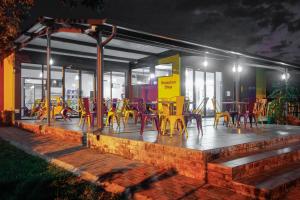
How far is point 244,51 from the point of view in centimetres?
1125

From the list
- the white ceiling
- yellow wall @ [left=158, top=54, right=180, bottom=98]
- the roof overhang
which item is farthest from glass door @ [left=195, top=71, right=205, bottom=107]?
the white ceiling

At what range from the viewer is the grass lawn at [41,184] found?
3910 mm

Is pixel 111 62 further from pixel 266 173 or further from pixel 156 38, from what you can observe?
pixel 266 173

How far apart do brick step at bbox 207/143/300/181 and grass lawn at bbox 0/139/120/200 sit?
55.9 inches

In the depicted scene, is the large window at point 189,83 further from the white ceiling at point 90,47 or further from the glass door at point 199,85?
the white ceiling at point 90,47

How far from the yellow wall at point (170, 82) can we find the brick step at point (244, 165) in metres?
6.68

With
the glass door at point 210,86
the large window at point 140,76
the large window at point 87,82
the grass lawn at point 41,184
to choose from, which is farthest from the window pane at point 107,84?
the grass lawn at point 41,184

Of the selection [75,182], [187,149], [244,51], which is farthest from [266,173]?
[244,51]

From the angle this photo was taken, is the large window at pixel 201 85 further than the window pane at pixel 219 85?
No

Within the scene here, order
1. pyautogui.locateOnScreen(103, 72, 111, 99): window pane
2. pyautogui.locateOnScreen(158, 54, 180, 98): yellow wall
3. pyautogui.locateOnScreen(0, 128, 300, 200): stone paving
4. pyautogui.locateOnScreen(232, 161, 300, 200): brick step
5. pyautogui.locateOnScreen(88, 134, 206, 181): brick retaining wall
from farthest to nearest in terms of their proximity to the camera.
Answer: pyautogui.locateOnScreen(103, 72, 111, 99): window pane
pyautogui.locateOnScreen(158, 54, 180, 98): yellow wall
pyautogui.locateOnScreen(88, 134, 206, 181): brick retaining wall
pyautogui.locateOnScreen(0, 128, 300, 200): stone paving
pyautogui.locateOnScreen(232, 161, 300, 200): brick step

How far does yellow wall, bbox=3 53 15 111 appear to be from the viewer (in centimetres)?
1175

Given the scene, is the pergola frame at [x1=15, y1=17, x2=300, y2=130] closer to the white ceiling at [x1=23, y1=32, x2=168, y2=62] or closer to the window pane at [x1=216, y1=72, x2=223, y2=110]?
the white ceiling at [x1=23, y1=32, x2=168, y2=62]

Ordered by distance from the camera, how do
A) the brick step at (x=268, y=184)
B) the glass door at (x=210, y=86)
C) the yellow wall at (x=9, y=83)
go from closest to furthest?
the brick step at (x=268, y=184)
the yellow wall at (x=9, y=83)
the glass door at (x=210, y=86)

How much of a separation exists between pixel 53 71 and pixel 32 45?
348 cm
